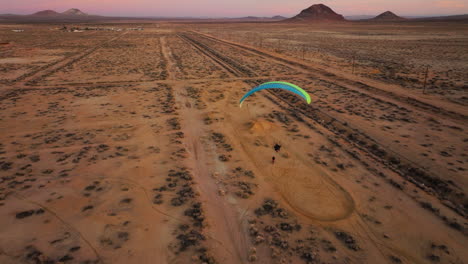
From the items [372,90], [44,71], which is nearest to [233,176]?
[372,90]

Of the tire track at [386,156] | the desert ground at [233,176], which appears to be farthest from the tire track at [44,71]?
the tire track at [386,156]

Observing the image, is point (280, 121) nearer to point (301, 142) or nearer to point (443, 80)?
point (301, 142)

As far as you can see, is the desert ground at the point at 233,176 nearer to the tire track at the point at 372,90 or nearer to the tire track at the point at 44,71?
the tire track at the point at 372,90

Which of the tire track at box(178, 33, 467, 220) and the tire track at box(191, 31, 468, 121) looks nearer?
the tire track at box(178, 33, 467, 220)

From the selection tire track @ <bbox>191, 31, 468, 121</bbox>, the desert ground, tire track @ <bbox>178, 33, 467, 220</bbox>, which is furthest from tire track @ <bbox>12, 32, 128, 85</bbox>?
tire track @ <bbox>191, 31, 468, 121</bbox>

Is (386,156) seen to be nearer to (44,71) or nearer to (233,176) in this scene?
(233,176)

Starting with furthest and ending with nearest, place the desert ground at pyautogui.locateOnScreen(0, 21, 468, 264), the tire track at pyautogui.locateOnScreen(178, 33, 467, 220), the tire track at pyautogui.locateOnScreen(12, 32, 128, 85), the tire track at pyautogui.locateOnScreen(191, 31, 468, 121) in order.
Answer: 1. the tire track at pyautogui.locateOnScreen(12, 32, 128, 85)
2. the tire track at pyautogui.locateOnScreen(191, 31, 468, 121)
3. the tire track at pyautogui.locateOnScreen(178, 33, 467, 220)
4. the desert ground at pyautogui.locateOnScreen(0, 21, 468, 264)

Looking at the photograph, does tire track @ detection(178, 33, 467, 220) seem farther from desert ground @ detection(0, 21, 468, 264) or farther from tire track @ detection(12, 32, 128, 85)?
tire track @ detection(12, 32, 128, 85)

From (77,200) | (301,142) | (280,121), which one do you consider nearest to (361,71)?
(280,121)
